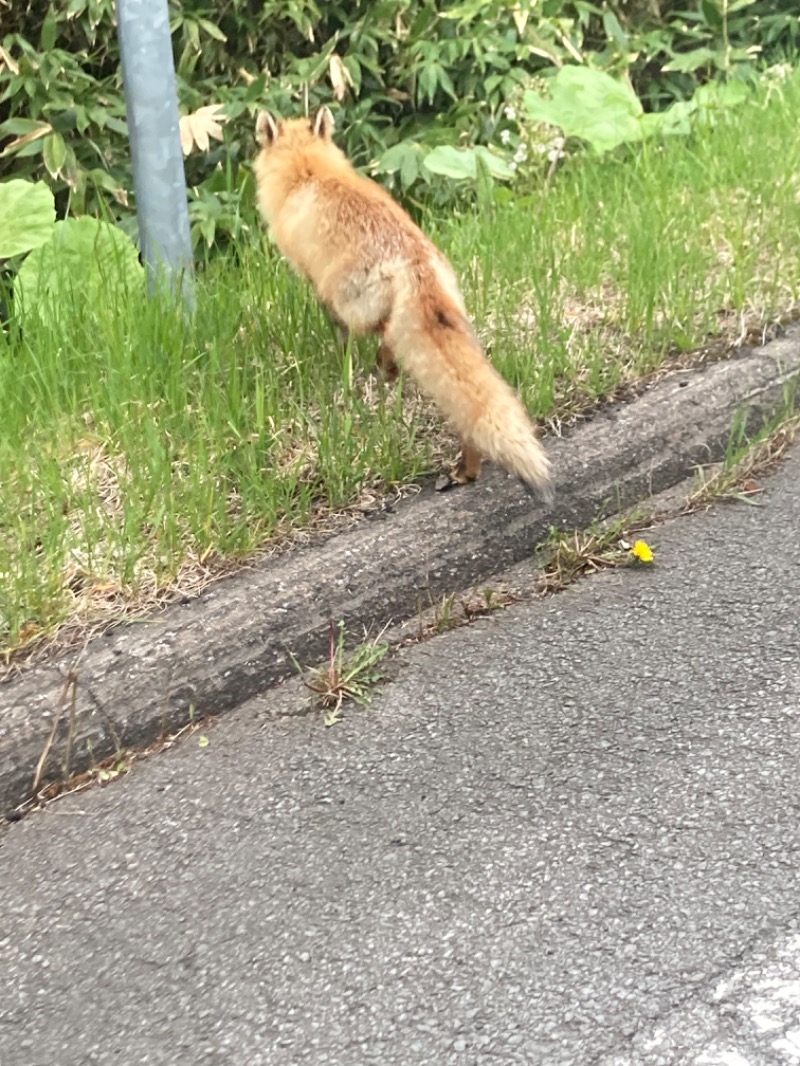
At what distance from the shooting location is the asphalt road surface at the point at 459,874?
1.67 m

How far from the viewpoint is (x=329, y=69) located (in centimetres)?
507

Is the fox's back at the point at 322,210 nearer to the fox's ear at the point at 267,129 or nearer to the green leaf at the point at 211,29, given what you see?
the fox's ear at the point at 267,129

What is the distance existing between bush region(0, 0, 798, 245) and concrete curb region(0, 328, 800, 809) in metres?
2.00

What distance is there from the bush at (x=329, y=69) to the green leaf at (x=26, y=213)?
455mm

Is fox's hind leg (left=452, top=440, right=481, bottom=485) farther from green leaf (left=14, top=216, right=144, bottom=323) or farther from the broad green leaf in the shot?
the broad green leaf

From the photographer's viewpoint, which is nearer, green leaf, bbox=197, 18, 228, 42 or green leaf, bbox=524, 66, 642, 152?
green leaf, bbox=197, 18, 228, 42


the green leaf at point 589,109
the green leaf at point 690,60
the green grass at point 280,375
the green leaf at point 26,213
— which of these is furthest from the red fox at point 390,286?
the green leaf at point 690,60

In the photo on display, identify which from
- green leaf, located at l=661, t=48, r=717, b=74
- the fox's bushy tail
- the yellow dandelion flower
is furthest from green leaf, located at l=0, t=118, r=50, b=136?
green leaf, located at l=661, t=48, r=717, b=74

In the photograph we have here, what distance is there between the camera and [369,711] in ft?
7.82

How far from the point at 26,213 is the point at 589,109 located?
2644 mm

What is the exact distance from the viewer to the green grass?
257cm

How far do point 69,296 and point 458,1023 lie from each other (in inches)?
100

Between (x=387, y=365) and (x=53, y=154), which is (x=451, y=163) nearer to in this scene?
(x=53, y=154)

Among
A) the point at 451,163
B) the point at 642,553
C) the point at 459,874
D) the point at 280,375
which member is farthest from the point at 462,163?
the point at 459,874
